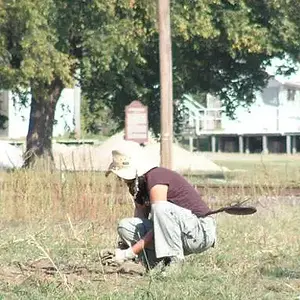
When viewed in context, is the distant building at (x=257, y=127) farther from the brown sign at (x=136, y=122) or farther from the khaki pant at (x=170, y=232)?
the khaki pant at (x=170, y=232)

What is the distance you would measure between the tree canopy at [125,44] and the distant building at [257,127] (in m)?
30.6

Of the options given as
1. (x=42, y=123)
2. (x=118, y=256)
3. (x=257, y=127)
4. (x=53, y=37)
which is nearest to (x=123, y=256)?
(x=118, y=256)

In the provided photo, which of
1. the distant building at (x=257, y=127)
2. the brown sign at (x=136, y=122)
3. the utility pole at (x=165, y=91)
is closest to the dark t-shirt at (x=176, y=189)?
the utility pole at (x=165, y=91)

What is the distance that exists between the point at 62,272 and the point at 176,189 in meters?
1.24

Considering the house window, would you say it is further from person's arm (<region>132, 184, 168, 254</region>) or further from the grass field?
person's arm (<region>132, 184, 168, 254</region>)

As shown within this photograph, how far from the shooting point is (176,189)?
27.4ft

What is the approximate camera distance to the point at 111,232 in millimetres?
11625

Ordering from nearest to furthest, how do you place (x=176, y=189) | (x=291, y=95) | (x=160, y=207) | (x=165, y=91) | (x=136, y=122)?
1. (x=160, y=207)
2. (x=176, y=189)
3. (x=165, y=91)
4. (x=136, y=122)
5. (x=291, y=95)

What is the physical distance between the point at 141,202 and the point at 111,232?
309cm

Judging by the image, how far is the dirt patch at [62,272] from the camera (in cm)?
757

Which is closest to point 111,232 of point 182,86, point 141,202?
point 141,202

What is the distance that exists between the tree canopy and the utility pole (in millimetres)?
6651

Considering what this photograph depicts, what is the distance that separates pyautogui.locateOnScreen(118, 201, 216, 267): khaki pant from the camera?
8102 millimetres

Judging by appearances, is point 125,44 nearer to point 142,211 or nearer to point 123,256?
point 142,211
